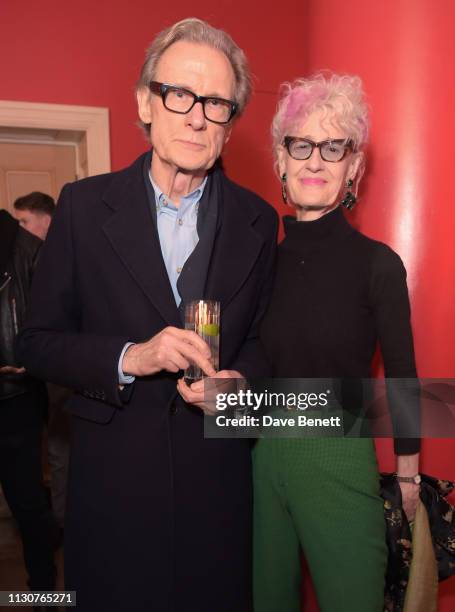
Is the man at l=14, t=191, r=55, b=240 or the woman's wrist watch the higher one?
the man at l=14, t=191, r=55, b=240

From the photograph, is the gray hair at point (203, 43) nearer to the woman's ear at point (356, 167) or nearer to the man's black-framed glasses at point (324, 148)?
the man's black-framed glasses at point (324, 148)

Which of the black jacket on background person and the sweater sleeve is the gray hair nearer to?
the sweater sleeve

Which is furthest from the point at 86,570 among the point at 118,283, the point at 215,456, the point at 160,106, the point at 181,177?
the point at 160,106

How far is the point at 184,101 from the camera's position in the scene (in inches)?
60.2

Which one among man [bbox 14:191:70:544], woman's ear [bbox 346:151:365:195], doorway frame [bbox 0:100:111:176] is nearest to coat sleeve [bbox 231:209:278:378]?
woman's ear [bbox 346:151:365:195]

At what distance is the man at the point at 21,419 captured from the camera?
2525 millimetres

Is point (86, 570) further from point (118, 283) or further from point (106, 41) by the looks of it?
point (106, 41)

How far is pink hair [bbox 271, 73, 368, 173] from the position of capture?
181cm

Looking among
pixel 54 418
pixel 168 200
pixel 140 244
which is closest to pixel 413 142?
pixel 168 200

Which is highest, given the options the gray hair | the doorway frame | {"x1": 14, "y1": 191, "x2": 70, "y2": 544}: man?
the doorway frame

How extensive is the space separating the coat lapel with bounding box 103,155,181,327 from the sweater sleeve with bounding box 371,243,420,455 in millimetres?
605

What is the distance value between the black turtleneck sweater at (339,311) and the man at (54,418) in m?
2.20

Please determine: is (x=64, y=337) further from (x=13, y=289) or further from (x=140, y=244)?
(x=13, y=289)

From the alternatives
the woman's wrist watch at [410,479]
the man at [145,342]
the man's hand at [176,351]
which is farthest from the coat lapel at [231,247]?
the woman's wrist watch at [410,479]
